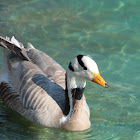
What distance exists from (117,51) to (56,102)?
10.8 feet

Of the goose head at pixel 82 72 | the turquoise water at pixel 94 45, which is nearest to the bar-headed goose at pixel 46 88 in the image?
the goose head at pixel 82 72

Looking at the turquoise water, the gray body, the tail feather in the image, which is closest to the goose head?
the gray body

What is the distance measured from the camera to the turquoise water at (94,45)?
6.19m

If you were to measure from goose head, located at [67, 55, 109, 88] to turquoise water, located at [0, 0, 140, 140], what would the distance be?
0.89m

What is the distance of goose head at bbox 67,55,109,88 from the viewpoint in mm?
5425

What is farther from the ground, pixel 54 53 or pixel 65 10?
pixel 65 10

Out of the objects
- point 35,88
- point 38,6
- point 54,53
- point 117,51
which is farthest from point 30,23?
point 35,88

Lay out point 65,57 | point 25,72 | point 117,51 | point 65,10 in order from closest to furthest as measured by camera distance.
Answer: point 25,72 < point 65,57 < point 117,51 < point 65,10

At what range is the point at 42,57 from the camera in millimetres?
6852

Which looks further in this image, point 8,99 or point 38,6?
point 38,6

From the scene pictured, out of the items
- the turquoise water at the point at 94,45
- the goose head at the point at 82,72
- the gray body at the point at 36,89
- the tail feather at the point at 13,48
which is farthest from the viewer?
the tail feather at the point at 13,48

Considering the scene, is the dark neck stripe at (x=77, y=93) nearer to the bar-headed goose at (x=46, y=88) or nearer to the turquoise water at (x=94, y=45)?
the bar-headed goose at (x=46, y=88)

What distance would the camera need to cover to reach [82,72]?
5.54 m

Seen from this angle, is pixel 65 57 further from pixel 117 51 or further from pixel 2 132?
pixel 2 132
